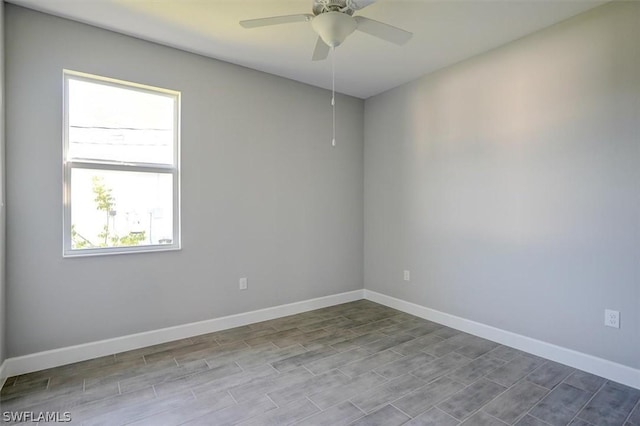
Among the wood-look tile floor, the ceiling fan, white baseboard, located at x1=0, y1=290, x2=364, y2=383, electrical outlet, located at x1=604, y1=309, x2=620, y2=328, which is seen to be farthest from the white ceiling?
the wood-look tile floor

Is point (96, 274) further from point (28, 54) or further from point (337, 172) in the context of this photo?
point (337, 172)

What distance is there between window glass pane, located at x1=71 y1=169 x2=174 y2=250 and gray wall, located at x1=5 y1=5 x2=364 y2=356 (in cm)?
14

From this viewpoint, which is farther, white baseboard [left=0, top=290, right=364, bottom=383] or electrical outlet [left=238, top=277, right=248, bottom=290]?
electrical outlet [left=238, top=277, right=248, bottom=290]

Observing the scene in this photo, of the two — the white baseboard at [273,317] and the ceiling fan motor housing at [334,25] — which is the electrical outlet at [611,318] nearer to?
the white baseboard at [273,317]

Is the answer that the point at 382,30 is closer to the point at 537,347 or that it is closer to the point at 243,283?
the point at 243,283

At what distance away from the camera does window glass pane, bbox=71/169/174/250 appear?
267 cm

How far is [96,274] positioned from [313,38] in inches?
107

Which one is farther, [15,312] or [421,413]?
[15,312]

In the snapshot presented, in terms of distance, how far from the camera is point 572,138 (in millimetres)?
2562

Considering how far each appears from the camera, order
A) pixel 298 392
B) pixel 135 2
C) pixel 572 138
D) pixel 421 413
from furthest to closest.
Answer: pixel 572 138 → pixel 135 2 → pixel 298 392 → pixel 421 413

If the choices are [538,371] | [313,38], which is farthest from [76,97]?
[538,371]
